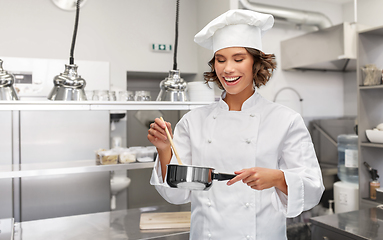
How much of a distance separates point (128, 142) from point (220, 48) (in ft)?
8.75

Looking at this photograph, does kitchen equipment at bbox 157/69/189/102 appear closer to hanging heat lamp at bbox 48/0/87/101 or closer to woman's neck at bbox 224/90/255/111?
hanging heat lamp at bbox 48/0/87/101

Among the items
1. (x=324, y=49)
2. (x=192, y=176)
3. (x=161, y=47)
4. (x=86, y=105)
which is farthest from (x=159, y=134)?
(x=324, y=49)

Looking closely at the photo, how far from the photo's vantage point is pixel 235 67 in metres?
1.01

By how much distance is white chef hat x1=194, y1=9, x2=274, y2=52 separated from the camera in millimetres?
1017

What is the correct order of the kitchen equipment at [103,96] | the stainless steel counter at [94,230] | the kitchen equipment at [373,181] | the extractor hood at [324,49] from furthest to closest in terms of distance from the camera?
the extractor hood at [324,49] → the kitchen equipment at [373,181] → the kitchen equipment at [103,96] → the stainless steel counter at [94,230]

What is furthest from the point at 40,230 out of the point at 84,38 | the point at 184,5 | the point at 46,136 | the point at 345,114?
the point at 345,114

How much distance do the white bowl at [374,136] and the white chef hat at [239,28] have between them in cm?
171

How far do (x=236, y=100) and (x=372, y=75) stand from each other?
1716mm

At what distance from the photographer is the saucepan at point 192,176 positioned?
869 mm

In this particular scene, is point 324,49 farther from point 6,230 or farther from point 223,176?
point 6,230

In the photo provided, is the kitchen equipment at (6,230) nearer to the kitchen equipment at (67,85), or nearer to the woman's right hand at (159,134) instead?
the kitchen equipment at (67,85)

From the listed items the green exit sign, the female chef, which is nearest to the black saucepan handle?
the female chef

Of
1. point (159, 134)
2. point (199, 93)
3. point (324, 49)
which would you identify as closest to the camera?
point (159, 134)

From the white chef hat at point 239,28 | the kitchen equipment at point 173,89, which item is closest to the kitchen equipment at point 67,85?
the kitchen equipment at point 173,89
